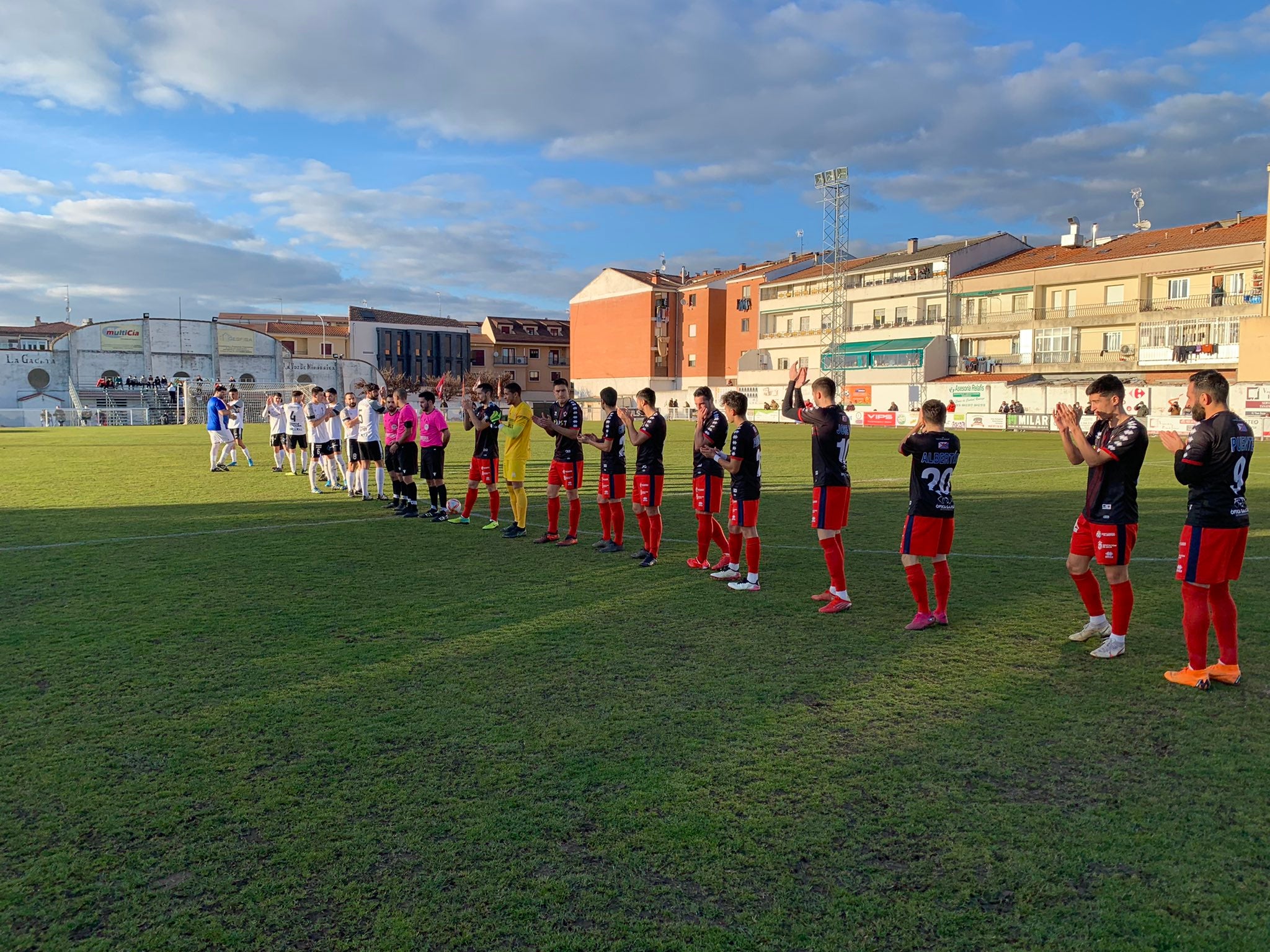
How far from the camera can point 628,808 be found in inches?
162

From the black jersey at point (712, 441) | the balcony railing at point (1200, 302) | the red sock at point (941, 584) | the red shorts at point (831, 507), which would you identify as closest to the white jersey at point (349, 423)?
the black jersey at point (712, 441)

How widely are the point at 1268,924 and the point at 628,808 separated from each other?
2.53 m

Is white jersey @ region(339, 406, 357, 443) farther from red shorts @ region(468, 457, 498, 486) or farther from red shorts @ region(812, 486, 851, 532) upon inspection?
red shorts @ region(812, 486, 851, 532)

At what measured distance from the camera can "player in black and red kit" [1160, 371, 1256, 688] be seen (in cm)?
564

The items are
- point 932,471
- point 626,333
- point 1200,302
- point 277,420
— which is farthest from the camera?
point 626,333

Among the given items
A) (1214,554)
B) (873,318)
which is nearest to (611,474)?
(1214,554)

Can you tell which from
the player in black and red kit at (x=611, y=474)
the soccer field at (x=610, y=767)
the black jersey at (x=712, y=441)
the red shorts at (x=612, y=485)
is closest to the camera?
the soccer field at (x=610, y=767)

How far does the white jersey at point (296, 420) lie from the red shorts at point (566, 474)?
10444 millimetres

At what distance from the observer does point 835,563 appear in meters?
7.97

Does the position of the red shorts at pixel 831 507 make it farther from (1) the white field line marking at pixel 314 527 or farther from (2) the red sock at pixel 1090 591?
(1) the white field line marking at pixel 314 527

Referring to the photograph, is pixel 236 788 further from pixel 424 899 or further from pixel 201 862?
pixel 424 899

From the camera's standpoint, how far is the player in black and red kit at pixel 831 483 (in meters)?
8.00

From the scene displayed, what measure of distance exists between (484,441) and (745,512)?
17.9ft

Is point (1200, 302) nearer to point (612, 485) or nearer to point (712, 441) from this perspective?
point (612, 485)
